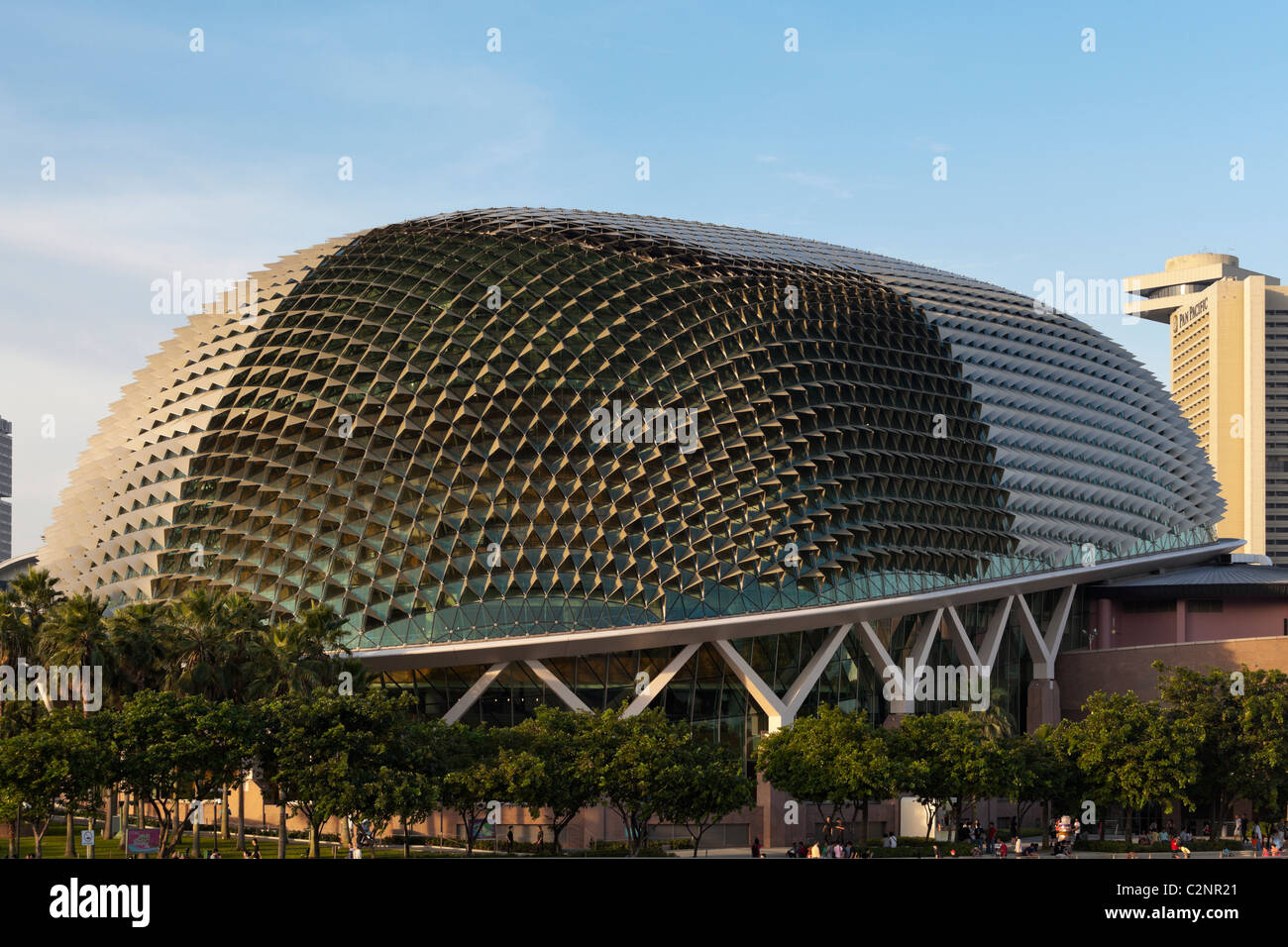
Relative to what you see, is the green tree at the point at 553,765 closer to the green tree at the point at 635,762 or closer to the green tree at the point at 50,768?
the green tree at the point at 635,762

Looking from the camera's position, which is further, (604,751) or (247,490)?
(247,490)

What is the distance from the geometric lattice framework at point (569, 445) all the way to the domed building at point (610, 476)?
0.18m

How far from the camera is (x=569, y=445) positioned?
2982 inches

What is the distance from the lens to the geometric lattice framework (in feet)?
240

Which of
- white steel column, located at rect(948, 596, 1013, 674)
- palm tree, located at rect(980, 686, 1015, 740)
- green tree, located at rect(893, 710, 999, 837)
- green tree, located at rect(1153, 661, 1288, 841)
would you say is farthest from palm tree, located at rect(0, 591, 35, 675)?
green tree, located at rect(1153, 661, 1288, 841)

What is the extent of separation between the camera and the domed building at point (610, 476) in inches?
2867

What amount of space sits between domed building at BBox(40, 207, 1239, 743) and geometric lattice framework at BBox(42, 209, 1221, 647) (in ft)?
0.60

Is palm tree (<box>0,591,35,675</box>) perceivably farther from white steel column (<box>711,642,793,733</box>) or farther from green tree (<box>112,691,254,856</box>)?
white steel column (<box>711,642,793,733</box>)

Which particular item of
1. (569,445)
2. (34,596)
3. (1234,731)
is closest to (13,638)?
(34,596)

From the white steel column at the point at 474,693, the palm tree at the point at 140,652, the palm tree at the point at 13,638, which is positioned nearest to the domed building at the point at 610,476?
the white steel column at the point at 474,693

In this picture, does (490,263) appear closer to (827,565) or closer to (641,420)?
(641,420)

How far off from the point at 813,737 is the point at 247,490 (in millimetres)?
34894

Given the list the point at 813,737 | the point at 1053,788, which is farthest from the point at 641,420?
the point at 1053,788

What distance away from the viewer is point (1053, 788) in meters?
66.2
